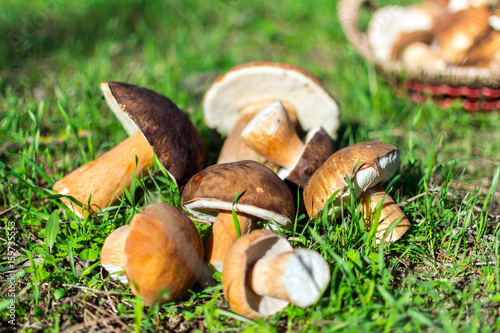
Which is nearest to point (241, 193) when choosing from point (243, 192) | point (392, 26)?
point (243, 192)

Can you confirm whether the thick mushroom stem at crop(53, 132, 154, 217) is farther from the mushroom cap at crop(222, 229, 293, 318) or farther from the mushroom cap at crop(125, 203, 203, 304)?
the mushroom cap at crop(222, 229, 293, 318)

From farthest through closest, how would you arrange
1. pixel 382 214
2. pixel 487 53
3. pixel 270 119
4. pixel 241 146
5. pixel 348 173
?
pixel 487 53, pixel 241 146, pixel 270 119, pixel 382 214, pixel 348 173

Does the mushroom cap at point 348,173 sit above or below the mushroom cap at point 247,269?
above

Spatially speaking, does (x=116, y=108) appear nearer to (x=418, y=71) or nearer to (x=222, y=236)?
(x=222, y=236)

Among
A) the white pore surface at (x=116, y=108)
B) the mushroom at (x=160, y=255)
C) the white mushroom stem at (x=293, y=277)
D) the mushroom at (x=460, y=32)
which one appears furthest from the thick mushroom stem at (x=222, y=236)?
the mushroom at (x=460, y=32)

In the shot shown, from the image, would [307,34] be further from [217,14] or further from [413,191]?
[413,191]

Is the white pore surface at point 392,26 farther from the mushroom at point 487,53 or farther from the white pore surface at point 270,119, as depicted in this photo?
the white pore surface at point 270,119

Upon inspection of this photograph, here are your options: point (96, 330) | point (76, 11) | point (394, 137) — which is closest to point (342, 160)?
point (96, 330)

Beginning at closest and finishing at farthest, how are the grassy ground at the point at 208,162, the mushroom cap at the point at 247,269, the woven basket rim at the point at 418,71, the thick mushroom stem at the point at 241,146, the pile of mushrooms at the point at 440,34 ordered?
1. the mushroom cap at the point at 247,269
2. the grassy ground at the point at 208,162
3. the thick mushroom stem at the point at 241,146
4. the woven basket rim at the point at 418,71
5. the pile of mushrooms at the point at 440,34
